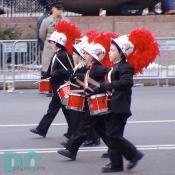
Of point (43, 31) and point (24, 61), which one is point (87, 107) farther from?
point (24, 61)

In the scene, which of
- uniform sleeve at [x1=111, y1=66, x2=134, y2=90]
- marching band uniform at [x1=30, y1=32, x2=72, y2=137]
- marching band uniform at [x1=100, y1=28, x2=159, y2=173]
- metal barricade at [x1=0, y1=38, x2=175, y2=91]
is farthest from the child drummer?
metal barricade at [x1=0, y1=38, x2=175, y2=91]

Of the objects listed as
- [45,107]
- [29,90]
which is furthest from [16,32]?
[45,107]

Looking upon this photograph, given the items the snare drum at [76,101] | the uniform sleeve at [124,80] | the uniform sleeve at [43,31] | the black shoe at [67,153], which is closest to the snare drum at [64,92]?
the snare drum at [76,101]

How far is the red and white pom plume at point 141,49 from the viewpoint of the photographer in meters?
9.94

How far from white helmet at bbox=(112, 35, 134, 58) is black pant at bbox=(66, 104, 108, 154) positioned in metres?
1.01

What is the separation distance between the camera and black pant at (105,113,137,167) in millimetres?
9898

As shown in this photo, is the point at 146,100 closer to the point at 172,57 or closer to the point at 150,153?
the point at 172,57

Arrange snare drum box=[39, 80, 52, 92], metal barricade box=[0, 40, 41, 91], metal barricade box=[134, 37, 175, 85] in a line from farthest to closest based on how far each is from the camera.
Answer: metal barricade box=[134, 37, 175, 85]
metal barricade box=[0, 40, 41, 91]
snare drum box=[39, 80, 52, 92]

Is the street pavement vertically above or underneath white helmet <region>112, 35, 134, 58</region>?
underneath

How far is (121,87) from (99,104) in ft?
1.71

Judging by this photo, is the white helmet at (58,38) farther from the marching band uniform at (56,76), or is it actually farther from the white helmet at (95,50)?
the white helmet at (95,50)

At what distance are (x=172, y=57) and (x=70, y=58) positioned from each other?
287 inches

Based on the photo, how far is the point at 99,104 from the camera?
10.1 m

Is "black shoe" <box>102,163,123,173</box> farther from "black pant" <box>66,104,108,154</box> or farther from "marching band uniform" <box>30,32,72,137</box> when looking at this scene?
"marching band uniform" <box>30,32,72,137</box>
